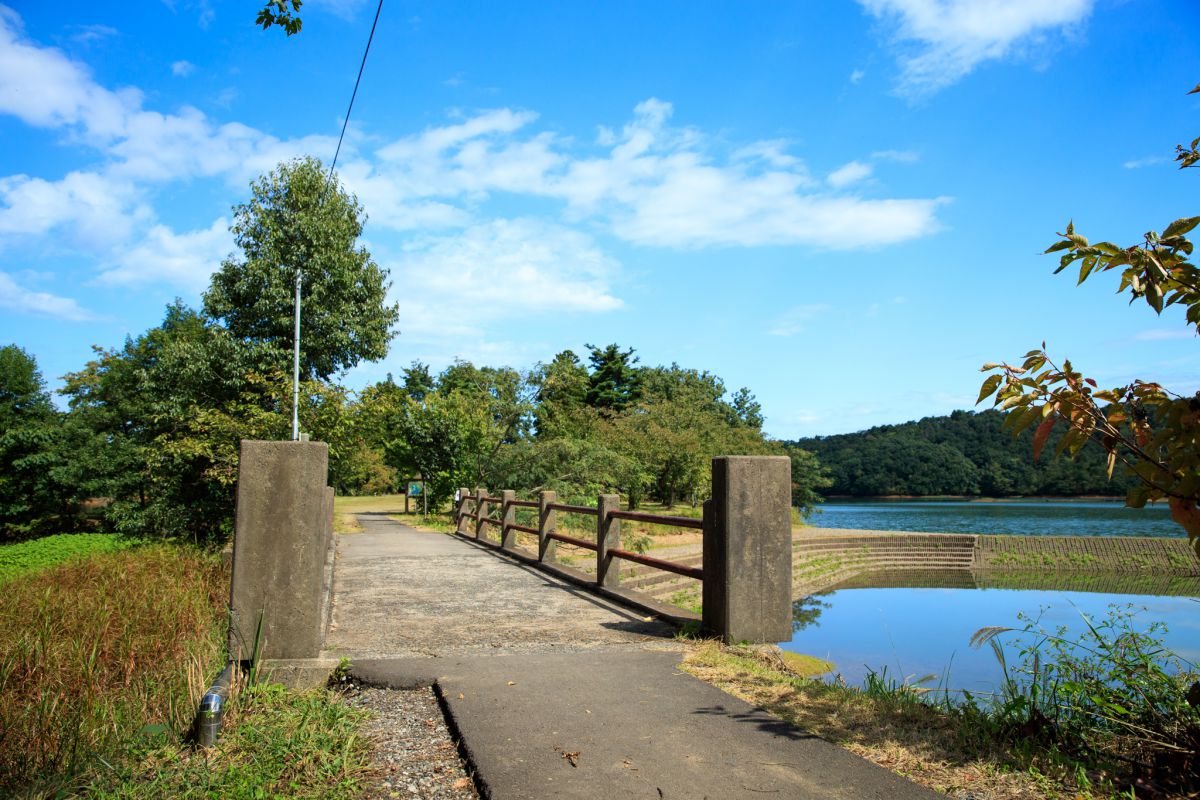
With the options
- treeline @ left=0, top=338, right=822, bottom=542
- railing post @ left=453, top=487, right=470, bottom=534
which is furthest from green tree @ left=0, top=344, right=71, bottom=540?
railing post @ left=453, top=487, right=470, bottom=534

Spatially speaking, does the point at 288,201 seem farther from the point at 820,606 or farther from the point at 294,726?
the point at 294,726

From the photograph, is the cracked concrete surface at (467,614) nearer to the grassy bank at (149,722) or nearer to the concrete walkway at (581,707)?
the concrete walkway at (581,707)

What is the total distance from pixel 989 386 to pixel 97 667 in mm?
6478

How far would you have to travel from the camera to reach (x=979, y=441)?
6825cm

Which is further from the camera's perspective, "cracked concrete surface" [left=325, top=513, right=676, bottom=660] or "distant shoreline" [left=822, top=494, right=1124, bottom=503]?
"distant shoreline" [left=822, top=494, right=1124, bottom=503]

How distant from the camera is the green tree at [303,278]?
75.8ft

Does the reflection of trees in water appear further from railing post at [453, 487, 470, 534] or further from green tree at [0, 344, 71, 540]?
green tree at [0, 344, 71, 540]

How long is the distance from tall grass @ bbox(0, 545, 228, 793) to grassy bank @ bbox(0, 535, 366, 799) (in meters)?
0.02

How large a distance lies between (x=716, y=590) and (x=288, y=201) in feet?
74.7

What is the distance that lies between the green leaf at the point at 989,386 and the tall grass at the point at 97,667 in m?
3.92

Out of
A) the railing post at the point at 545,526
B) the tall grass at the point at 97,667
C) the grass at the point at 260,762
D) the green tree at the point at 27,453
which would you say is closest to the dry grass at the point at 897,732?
the grass at the point at 260,762

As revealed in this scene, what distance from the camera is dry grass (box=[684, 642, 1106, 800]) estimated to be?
3.05 meters

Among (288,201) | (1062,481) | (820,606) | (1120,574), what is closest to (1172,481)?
(820,606)

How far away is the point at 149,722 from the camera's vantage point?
4535 millimetres
